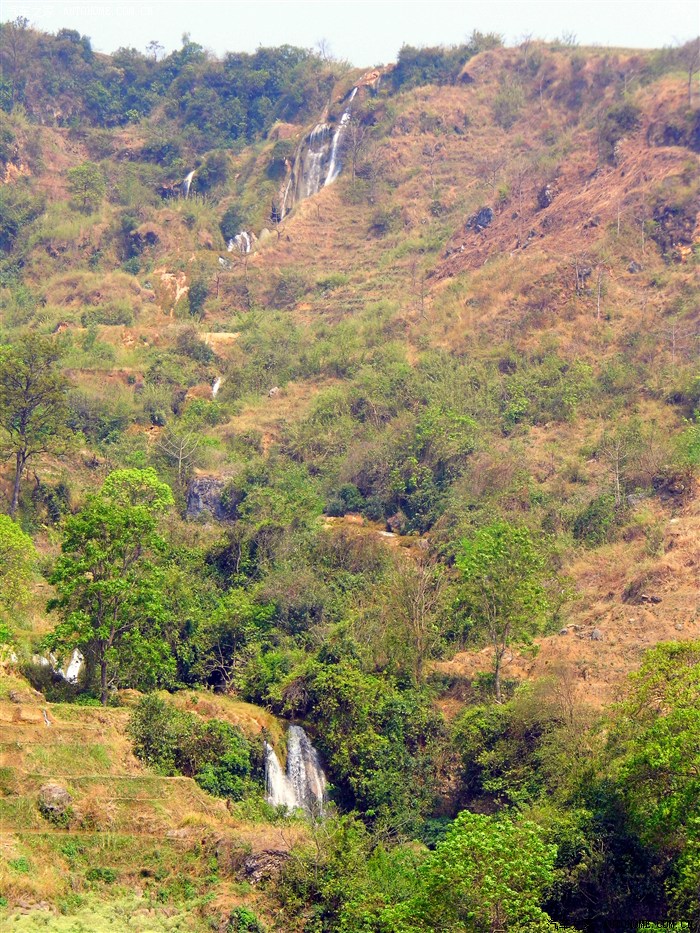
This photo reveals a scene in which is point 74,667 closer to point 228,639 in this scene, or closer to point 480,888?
point 228,639

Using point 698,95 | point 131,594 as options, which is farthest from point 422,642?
point 698,95

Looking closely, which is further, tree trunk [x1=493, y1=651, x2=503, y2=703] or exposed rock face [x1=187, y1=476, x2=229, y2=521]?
exposed rock face [x1=187, y1=476, x2=229, y2=521]

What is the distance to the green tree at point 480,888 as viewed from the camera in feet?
71.9

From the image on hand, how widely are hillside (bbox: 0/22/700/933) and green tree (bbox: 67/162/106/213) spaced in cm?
13

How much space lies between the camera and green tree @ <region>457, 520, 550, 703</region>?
33.5 m

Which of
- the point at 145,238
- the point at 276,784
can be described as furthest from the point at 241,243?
the point at 276,784

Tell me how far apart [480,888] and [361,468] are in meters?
25.5

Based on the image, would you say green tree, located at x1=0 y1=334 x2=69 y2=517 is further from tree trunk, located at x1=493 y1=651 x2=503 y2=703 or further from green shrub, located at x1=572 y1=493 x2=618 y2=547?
green shrub, located at x1=572 y1=493 x2=618 y2=547

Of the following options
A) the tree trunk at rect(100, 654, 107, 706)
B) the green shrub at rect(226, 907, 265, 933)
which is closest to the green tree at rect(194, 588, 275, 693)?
the tree trunk at rect(100, 654, 107, 706)

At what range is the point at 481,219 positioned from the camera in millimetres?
62312

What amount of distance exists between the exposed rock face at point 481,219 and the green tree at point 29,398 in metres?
26.9

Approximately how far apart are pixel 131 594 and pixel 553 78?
50.6 m

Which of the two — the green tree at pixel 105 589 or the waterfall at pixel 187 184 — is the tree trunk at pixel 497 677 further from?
the waterfall at pixel 187 184

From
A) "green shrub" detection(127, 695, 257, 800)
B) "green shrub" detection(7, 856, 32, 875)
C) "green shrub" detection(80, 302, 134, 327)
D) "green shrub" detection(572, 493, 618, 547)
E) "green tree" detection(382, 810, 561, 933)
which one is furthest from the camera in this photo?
"green shrub" detection(80, 302, 134, 327)
